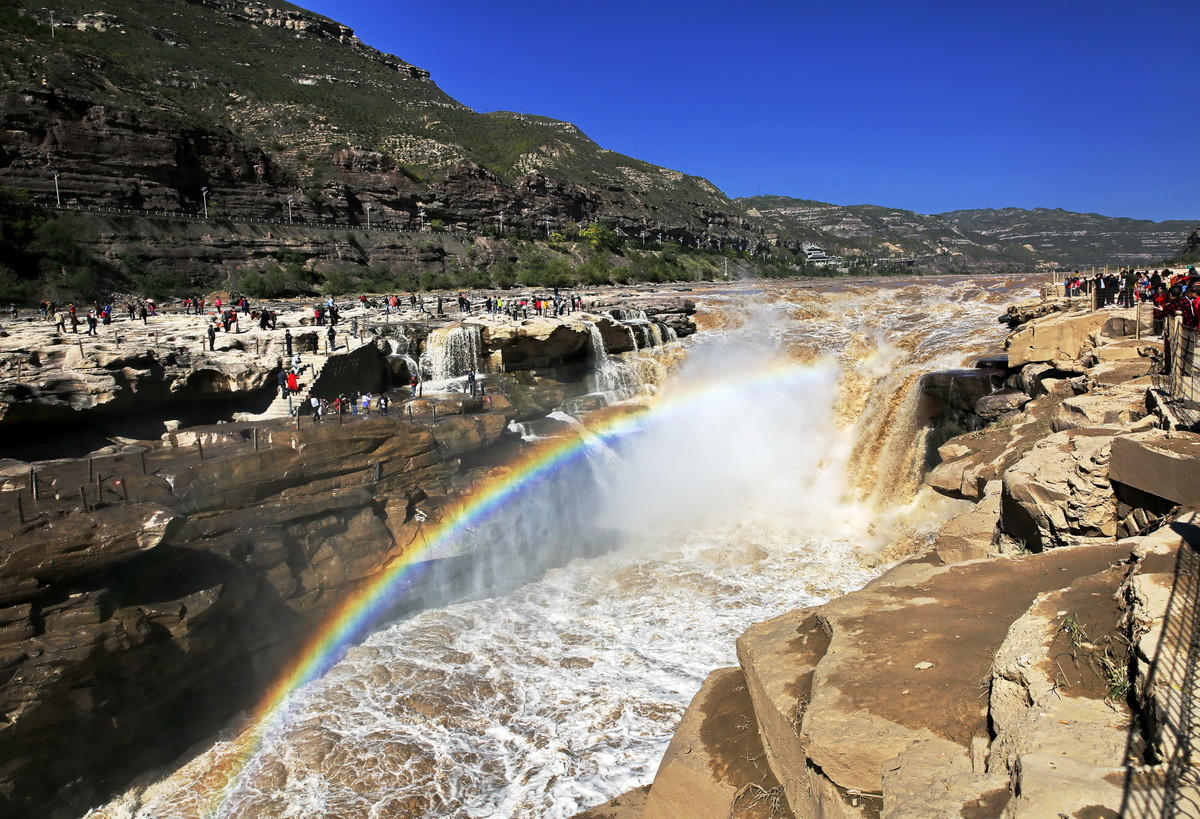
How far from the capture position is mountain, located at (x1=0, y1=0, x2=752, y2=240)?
1636 inches

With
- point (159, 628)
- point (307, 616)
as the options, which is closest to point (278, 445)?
point (307, 616)

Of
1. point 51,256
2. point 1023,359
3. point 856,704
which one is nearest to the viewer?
point 856,704

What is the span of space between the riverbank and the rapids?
2746mm

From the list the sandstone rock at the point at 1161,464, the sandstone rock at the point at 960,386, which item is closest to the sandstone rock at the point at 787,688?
the sandstone rock at the point at 1161,464

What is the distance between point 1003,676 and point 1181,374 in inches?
280

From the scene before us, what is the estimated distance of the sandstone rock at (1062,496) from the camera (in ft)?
24.8

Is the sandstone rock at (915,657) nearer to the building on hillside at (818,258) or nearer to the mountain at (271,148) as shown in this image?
the mountain at (271,148)

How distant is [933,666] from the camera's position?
5.39m

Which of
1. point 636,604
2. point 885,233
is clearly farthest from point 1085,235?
point 636,604

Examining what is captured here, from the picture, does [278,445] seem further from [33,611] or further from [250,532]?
[33,611]

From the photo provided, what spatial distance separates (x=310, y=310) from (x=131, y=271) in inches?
677

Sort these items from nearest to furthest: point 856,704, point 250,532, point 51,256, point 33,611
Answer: point 856,704, point 33,611, point 250,532, point 51,256

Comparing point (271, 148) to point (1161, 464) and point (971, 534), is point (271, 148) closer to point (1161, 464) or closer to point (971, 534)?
point (971, 534)

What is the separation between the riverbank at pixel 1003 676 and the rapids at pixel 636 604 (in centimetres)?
275
